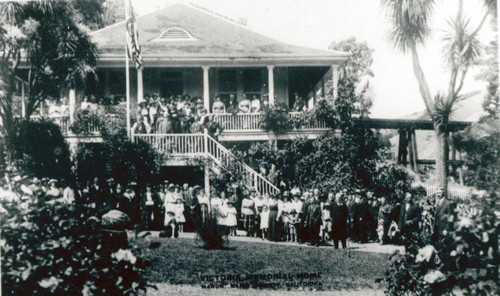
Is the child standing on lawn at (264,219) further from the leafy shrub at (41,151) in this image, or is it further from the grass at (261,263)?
the leafy shrub at (41,151)

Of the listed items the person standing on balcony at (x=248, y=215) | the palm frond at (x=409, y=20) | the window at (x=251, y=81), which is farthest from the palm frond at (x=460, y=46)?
the window at (x=251, y=81)

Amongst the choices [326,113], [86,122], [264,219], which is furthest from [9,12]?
[326,113]

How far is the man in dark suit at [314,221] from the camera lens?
12984mm

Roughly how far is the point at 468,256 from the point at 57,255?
3336mm

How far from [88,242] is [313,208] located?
9127mm

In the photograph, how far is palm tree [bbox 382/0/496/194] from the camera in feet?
32.3

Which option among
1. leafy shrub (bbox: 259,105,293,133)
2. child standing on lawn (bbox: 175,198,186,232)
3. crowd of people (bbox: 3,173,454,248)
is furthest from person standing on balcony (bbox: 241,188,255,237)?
leafy shrub (bbox: 259,105,293,133)

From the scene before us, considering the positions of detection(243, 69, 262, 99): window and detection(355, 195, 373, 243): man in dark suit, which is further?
detection(243, 69, 262, 99): window

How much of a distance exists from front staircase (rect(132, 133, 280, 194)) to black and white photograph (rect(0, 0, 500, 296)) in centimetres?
5

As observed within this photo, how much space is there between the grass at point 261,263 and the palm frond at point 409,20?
185 inches

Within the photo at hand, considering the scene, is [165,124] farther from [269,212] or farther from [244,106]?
[269,212]

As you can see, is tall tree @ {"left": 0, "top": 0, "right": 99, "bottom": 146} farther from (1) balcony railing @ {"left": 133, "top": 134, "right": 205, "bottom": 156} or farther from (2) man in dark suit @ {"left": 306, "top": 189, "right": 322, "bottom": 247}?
(2) man in dark suit @ {"left": 306, "top": 189, "right": 322, "bottom": 247}

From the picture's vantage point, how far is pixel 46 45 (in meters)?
11.9

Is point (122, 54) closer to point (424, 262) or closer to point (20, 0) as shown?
point (20, 0)
